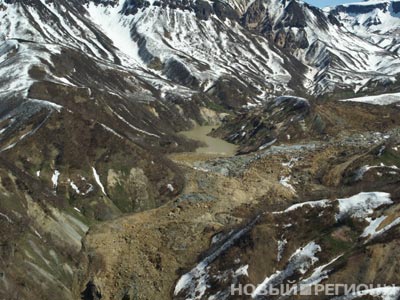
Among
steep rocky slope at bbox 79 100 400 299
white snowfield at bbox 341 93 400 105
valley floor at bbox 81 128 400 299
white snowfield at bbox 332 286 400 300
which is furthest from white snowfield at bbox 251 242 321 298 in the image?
white snowfield at bbox 341 93 400 105

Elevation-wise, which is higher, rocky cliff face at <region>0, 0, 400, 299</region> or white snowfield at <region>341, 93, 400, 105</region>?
rocky cliff face at <region>0, 0, 400, 299</region>

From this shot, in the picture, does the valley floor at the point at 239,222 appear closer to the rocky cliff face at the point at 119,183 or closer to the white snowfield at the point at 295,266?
the rocky cliff face at the point at 119,183


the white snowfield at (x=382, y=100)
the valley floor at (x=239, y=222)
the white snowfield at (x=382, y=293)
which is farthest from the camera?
the white snowfield at (x=382, y=100)

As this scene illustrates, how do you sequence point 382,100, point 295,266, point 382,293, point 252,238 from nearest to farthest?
point 382,293, point 295,266, point 252,238, point 382,100

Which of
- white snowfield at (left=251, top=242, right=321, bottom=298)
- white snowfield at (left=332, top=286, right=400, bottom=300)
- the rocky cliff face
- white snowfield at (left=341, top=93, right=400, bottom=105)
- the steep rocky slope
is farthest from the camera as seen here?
white snowfield at (left=341, top=93, right=400, bottom=105)

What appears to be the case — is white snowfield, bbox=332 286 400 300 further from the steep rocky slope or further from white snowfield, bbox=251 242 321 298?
white snowfield, bbox=251 242 321 298

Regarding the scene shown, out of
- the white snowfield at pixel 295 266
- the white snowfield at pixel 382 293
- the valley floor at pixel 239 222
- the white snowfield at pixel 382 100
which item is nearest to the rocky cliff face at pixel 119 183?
the valley floor at pixel 239 222

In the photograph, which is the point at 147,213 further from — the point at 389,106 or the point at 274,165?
Result: the point at 389,106

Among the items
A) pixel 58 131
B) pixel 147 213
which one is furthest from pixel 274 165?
pixel 58 131

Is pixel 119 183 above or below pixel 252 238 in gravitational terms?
above

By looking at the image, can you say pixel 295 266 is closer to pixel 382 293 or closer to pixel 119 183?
pixel 382 293

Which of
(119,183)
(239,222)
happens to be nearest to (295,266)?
(239,222)
